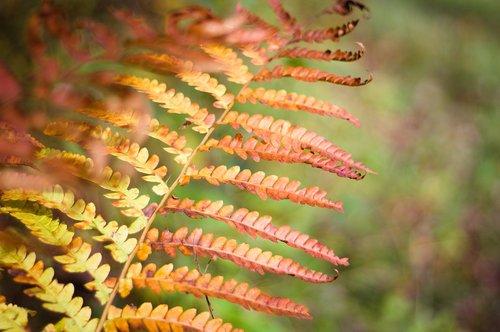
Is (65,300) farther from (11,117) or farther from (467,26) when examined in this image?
(467,26)

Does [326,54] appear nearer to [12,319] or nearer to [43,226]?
[43,226]

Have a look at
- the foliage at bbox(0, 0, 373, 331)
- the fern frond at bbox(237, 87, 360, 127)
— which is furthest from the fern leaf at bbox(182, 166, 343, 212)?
the fern frond at bbox(237, 87, 360, 127)

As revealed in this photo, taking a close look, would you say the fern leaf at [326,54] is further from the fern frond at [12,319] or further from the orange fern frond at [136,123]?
the fern frond at [12,319]

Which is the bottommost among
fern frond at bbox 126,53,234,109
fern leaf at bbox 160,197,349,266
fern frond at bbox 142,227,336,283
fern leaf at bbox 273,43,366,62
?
fern frond at bbox 142,227,336,283

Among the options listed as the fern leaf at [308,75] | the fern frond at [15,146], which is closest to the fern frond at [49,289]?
the fern frond at [15,146]

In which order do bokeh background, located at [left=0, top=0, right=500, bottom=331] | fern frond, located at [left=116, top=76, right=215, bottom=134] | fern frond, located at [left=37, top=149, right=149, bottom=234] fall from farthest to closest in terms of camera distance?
1. bokeh background, located at [left=0, top=0, right=500, bottom=331]
2. fern frond, located at [left=116, top=76, right=215, bottom=134]
3. fern frond, located at [left=37, top=149, right=149, bottom=234]

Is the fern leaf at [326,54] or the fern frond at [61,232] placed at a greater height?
the fern leaf at [326,54]

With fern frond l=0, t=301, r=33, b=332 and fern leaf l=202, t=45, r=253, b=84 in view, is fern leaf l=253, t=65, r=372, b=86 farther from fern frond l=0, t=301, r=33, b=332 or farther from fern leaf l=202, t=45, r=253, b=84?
fern frond l=0, t=301, r=33, b=332
